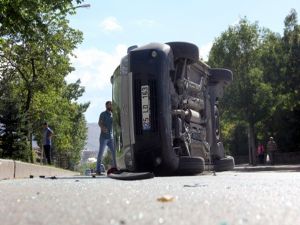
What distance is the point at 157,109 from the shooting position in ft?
30.2

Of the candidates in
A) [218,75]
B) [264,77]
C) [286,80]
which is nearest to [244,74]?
[264,77]

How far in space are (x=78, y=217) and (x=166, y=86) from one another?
6.18 m

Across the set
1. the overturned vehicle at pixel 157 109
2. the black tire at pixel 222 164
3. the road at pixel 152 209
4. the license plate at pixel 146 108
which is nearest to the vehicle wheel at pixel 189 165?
the overturned vehicle at pixel 157 109

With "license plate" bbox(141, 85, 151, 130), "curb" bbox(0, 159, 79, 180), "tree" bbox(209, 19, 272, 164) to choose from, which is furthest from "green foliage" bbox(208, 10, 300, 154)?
"license plate" bbox(141, 85, 151, 130)

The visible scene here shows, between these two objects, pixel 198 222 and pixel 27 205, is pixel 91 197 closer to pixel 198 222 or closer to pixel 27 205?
pixel 27 205

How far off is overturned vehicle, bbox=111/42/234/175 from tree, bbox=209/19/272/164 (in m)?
32.2

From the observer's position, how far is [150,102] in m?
9.26

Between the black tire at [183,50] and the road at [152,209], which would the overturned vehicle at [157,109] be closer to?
the black tire at [183,50]

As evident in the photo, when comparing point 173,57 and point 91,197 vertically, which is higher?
point 173,57

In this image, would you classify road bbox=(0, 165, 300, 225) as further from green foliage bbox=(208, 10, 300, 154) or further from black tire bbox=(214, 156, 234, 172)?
green foliage bbox=(208, 10, 300, 154)

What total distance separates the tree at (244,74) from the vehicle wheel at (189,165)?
107 ft

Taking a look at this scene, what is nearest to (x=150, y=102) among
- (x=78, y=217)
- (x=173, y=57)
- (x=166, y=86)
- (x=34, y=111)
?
(x=166, y=86)

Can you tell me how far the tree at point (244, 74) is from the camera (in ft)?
138

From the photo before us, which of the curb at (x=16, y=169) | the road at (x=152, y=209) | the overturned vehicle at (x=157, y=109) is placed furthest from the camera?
the curb at (x=16, y=169)
